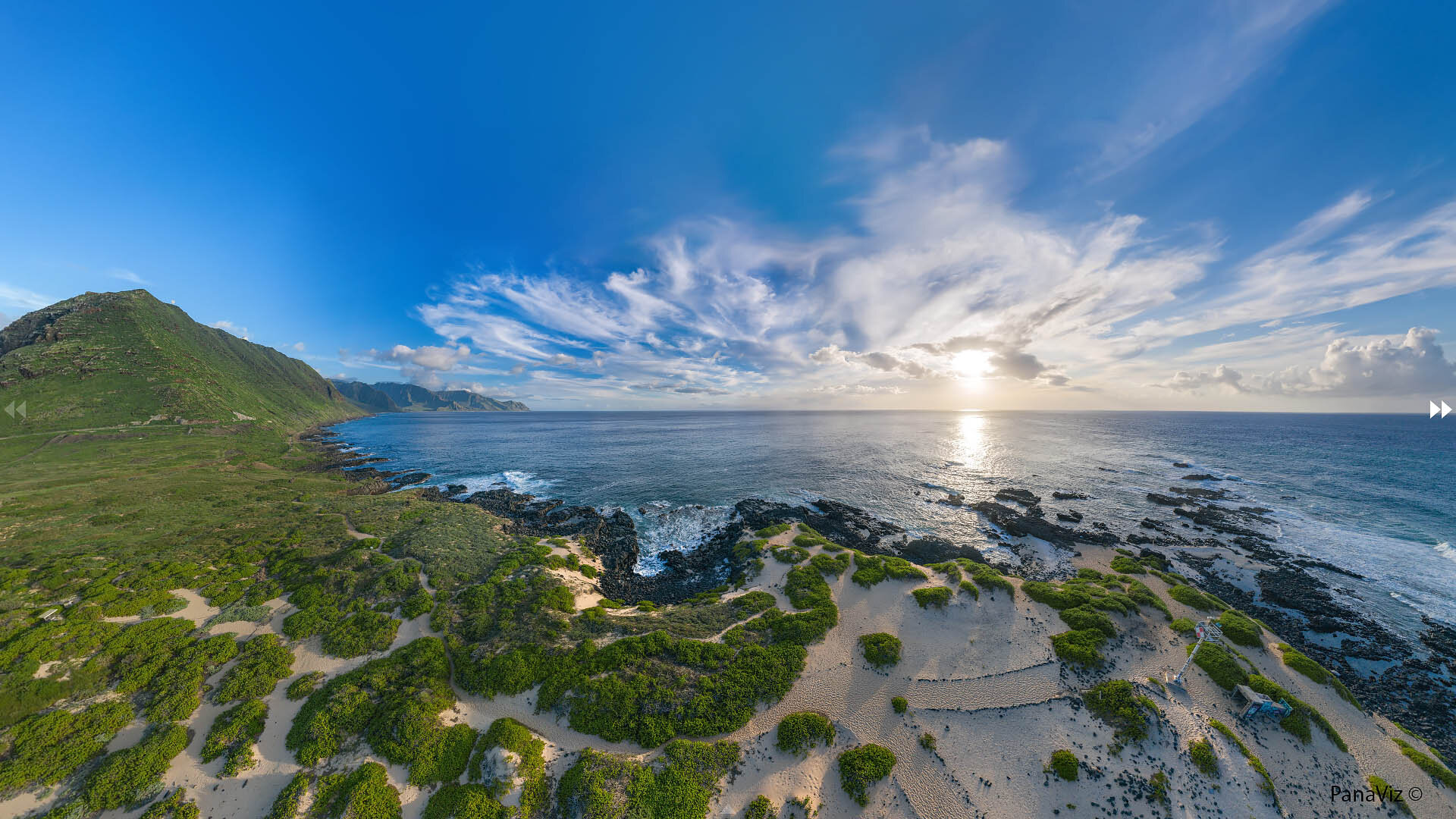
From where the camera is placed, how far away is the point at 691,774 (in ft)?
59.7

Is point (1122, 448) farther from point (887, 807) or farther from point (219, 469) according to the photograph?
point (219, 469)

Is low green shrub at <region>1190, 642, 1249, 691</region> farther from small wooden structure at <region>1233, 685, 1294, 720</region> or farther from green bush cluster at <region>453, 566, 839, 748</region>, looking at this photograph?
green bush cluster at <region>453, 566, 839, 748</region>

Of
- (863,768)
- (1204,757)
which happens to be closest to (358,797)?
(863,768)

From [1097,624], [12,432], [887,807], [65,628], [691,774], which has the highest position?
[12,432]

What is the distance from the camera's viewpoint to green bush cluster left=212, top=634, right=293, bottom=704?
20.5 meters

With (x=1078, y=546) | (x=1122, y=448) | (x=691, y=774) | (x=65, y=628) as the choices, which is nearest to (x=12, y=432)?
(x=65, y=628)

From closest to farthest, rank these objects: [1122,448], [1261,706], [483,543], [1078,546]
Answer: [1261,706] < [483,543] < [1078,546] < [1122,448]

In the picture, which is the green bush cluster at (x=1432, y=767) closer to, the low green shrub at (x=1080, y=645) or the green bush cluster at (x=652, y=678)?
the low green shrub at (x=1080, y=645)

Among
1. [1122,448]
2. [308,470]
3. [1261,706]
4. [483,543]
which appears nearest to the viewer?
[1261,706]

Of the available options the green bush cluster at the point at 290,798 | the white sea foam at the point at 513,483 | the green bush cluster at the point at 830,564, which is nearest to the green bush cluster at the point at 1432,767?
the green bush cluster at the point at 830,564

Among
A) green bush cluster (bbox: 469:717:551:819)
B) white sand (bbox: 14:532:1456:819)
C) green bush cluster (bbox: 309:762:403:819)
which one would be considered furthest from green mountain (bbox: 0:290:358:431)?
green bush cluster (bbox: 469:717:551:819)

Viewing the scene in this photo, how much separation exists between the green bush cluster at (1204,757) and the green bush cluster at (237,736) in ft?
141

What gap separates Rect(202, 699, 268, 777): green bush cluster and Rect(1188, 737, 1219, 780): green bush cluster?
141ft

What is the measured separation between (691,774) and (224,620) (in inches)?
1226
